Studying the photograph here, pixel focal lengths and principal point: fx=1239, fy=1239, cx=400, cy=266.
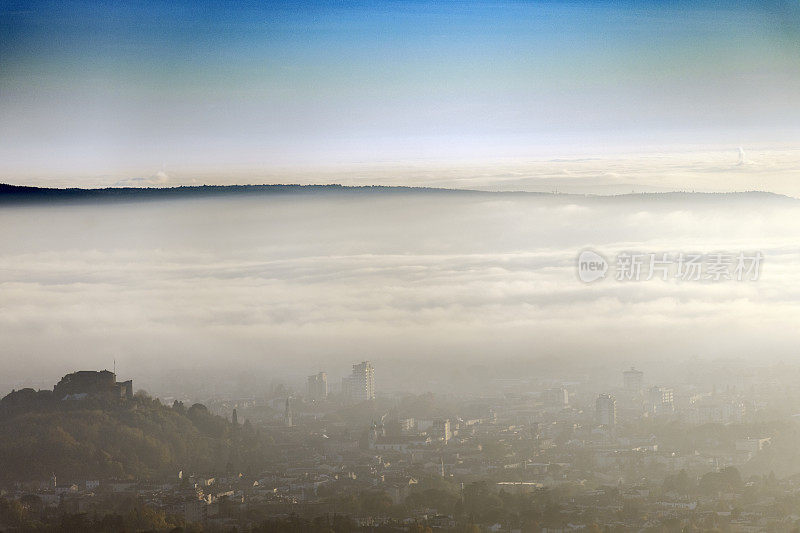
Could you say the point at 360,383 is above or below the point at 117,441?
above

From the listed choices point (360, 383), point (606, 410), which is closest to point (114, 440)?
point (360, 383)

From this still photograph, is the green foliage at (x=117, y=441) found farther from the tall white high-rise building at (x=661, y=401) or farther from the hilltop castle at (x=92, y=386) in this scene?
the tall white high-rise building at (x=661, y=401)

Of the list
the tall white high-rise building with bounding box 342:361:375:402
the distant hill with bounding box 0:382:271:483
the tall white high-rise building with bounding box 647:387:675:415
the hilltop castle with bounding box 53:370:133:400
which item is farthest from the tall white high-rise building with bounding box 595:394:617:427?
the hilltop castle with bounding box 53:370:133:400

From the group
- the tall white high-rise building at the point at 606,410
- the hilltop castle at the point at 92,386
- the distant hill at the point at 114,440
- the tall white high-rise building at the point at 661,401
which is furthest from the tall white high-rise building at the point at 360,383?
the tall white high-rise building at the point at 661,401

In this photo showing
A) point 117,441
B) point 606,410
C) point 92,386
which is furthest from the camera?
point 606,410

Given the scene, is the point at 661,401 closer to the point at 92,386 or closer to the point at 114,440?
the point at 114,440

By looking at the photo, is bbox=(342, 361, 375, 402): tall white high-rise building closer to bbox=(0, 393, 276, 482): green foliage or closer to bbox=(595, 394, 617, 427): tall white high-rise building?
bbox=(0, 393, 276, 482): green foliage

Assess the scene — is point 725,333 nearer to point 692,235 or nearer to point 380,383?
point 692,235

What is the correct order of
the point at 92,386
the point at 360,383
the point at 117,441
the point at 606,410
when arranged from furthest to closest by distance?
1. the point at 606,410
2. the point at 360,383
3. the point at 92,386
4. the point at 117,441
